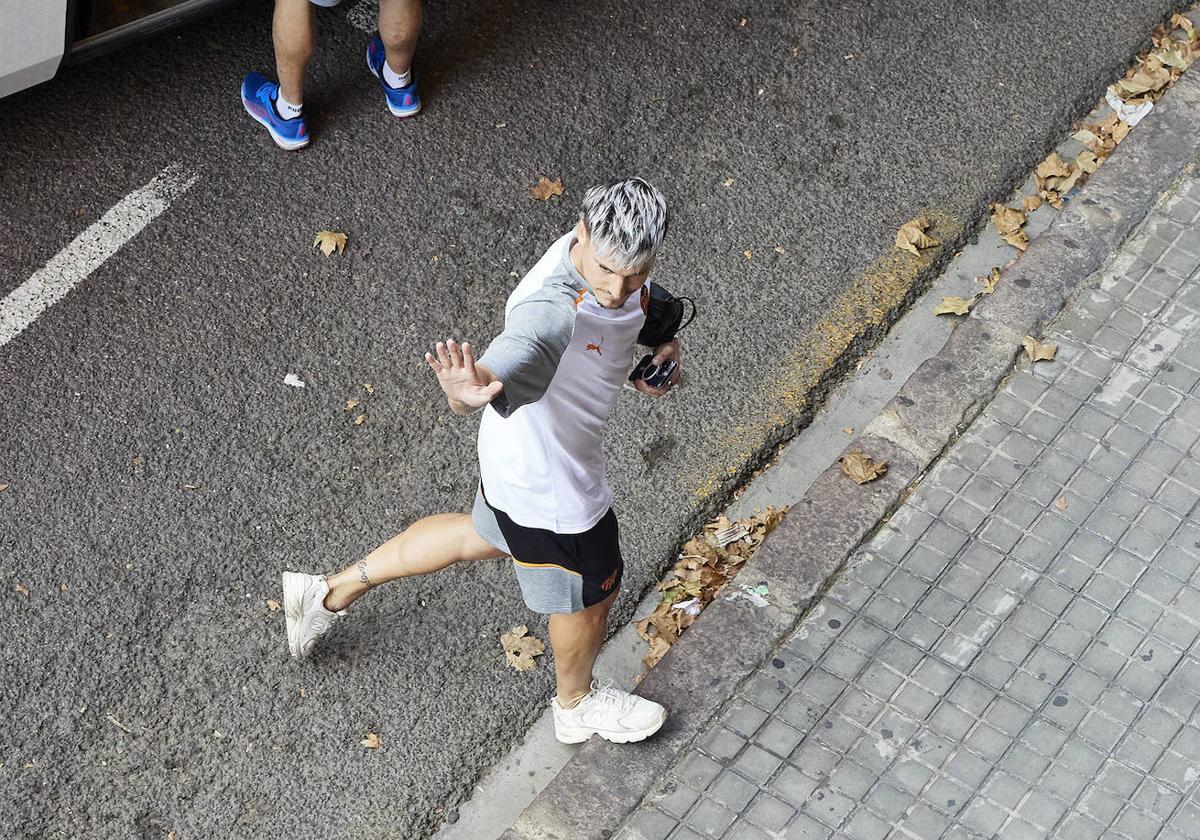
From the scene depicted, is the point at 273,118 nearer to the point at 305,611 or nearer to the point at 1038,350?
the point at 305,611

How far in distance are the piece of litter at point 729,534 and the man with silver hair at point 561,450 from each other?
29.1 inches

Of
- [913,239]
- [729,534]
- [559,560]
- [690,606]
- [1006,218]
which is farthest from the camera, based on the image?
[1006,218]

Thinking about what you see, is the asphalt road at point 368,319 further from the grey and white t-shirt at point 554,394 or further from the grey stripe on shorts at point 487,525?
the grey and white t-shirt at point 554,394

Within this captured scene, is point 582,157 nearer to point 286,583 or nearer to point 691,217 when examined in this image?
point 691,217

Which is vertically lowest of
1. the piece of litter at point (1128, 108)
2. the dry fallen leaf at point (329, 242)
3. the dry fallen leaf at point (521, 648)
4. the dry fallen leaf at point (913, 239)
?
the dry fallen leaf at point (521, 648)

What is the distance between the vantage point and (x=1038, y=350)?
5.22 m

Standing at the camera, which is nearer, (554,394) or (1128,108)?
(554,394)

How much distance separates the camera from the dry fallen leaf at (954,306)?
548 cm

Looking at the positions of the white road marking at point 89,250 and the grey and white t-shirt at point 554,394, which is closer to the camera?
the grey and white t-shirt at point 554,394

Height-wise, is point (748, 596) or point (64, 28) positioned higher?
point (64, 28)

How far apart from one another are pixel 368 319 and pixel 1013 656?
2.63 meters

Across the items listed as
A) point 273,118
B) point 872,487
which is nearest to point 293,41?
point 273,118

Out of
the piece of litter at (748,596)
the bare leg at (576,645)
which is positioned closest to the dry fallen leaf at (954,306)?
the piece of litter at (748,596)

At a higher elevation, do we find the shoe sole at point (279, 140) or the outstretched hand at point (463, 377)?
the outstretched hand at point (463, 377)
